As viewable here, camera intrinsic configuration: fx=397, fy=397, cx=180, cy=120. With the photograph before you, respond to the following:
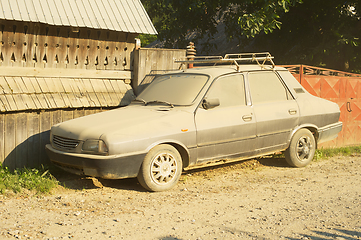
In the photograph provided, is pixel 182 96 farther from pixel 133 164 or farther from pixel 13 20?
pixel 13 20

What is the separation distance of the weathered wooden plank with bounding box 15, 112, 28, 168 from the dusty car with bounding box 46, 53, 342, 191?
2.80 feet

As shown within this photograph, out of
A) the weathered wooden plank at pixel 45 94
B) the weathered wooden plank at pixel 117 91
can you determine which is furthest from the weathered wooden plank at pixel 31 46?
the weathered wooden plank at pixel 117 91

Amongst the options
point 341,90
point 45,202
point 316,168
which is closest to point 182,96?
point 45,202

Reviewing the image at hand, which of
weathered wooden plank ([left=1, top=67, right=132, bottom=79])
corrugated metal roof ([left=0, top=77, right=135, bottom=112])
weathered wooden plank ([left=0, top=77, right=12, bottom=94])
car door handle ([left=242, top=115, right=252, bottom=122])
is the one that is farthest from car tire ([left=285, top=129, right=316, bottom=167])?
weathered wooden plank ([left=0, top=77, right=12, bottom=94])

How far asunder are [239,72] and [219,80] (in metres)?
0.50

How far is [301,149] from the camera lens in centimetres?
766

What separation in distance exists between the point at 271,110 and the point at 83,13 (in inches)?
161

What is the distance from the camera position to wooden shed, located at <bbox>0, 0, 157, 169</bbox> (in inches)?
270

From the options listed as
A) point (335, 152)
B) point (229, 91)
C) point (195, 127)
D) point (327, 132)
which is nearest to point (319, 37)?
point (335, 152)

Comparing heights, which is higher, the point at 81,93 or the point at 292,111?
the point at 81,93

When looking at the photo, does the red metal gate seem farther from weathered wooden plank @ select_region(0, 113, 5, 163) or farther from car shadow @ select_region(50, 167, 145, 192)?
weathered wooden plank @ select_region(0, 113, 5, 163)

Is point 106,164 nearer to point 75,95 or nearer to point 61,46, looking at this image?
point 75,95

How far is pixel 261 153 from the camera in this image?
7062 mm

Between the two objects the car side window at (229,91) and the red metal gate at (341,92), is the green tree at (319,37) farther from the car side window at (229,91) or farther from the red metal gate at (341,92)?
the car side window at (229,91)
